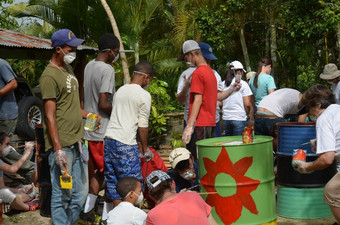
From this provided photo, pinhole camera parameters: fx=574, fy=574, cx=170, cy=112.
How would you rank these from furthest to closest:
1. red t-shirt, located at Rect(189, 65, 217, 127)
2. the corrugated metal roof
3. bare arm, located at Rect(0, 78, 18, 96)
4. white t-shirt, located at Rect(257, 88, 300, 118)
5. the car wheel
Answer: the car wheel < the corrugated metal roof < white t-shirt, located at Rect(257, 88, 300, 118) < bare arm, located at Rect(0, 78, 18, 96) < red t-shirt, located at Rect(189, 65, 217, 127)

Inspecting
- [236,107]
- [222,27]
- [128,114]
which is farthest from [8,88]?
[222,27]

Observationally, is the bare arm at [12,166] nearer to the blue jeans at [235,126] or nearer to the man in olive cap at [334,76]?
the blue jeans at [235,126]

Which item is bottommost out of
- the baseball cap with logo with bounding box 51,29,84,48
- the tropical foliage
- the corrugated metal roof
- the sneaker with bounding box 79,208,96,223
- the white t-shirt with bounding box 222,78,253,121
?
the sneaker with bounding box 79,208,96,223

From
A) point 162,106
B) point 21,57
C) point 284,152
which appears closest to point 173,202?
point 284,152

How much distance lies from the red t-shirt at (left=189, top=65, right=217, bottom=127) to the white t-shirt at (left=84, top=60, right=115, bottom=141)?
0.77 m

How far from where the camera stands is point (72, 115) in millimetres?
4516

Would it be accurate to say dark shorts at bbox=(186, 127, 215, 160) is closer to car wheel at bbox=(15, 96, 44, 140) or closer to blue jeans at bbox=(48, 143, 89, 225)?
blue jeans at bbox=(48, 143, 89, 225)

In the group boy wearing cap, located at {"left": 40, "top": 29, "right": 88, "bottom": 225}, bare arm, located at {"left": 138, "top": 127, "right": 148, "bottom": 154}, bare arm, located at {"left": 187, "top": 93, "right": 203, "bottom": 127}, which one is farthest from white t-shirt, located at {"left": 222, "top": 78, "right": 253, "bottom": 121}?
boy wearing cap, located at {"left": 40, "top": 29, "right": 88, "bottom": 225}

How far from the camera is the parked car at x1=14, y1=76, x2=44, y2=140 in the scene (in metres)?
10.0

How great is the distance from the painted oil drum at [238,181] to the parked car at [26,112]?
6083 mm

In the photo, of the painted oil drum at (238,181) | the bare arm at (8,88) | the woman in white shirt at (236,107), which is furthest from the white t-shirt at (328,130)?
the bare arm at (8,88)

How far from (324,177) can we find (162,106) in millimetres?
7002

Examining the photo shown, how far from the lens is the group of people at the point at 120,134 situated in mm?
4047

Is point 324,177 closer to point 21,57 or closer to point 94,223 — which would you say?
point 94,223
